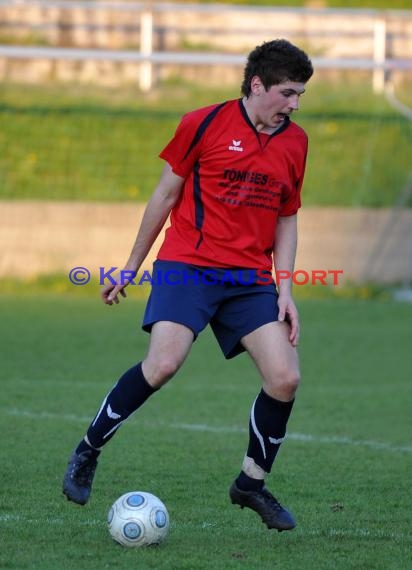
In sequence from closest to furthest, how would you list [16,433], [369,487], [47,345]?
[369,487] < [16,433] < [47,345]

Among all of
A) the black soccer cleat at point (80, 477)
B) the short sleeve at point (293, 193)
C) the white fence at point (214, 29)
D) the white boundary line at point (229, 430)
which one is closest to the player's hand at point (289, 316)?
the short sleeve at point (293, 193)

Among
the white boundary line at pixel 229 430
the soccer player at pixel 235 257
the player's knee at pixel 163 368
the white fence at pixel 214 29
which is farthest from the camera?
the white fence at pixel 214 29

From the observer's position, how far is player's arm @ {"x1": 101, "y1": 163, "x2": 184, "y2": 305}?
5141 mm

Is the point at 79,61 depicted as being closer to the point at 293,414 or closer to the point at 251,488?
the point at 293,414

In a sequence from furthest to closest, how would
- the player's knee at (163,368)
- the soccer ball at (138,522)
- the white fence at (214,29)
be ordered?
the white fence at (214,29), the player's knee at (163,368), the soccer ball at (138,522)

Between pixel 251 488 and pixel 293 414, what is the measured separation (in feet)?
11.2

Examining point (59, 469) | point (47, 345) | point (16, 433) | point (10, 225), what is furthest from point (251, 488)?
point (10, 225)

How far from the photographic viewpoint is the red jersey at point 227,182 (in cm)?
506

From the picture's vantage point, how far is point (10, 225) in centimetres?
1609

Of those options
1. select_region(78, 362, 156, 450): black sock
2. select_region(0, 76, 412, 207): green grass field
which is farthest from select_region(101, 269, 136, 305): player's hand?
select_region(0, 76, 412, 207): green grass field

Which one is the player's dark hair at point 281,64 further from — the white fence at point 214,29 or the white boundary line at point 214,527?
the white fence at point 214,29

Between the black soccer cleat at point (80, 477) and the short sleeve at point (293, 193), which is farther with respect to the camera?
the short sleeve at point (293, 193)

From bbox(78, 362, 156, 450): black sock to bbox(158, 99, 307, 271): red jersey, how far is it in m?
0.56

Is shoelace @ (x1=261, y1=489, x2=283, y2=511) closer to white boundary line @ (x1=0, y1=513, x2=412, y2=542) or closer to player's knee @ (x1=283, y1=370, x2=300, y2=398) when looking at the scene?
white boundary line @ (x1=0, y1=513, x2=412, y2=542)
